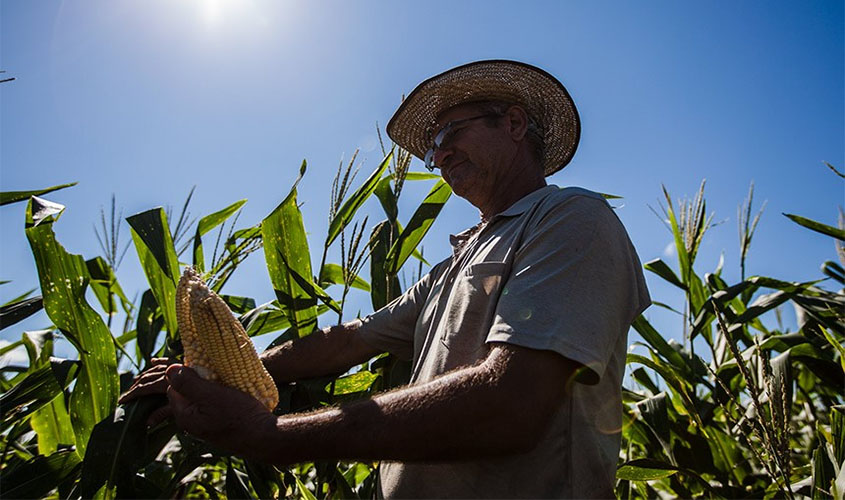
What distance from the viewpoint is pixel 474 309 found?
156 centimetres

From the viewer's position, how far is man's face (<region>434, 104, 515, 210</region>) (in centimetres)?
218

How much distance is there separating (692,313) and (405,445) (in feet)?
6.74

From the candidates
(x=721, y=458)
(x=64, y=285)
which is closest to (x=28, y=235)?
(x=64, y=285)

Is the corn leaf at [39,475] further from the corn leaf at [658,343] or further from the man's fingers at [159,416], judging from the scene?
the corn leaf at [658,343]

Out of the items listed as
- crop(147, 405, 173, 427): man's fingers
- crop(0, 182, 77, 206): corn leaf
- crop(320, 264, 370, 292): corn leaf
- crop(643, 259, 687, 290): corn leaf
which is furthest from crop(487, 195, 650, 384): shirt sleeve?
crop(0, 182, 77, 206): corn leaf

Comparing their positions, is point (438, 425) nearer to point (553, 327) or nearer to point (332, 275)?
point (553, 327)

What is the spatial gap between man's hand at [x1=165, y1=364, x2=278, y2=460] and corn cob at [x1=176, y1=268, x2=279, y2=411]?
36mm

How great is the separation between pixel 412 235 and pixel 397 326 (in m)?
0.37

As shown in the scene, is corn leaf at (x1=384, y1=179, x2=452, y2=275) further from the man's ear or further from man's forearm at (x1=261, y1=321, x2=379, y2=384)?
the man's ear

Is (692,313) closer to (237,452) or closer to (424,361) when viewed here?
(424,361)

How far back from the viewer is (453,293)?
1680mm

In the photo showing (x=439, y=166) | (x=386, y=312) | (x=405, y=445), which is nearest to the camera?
(x=405, y=445)

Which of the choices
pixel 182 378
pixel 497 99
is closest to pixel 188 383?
pixel 182 378

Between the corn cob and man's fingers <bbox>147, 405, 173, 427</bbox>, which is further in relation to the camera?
man's fingers <bbox>147, 405, 173, 427</bbox>
